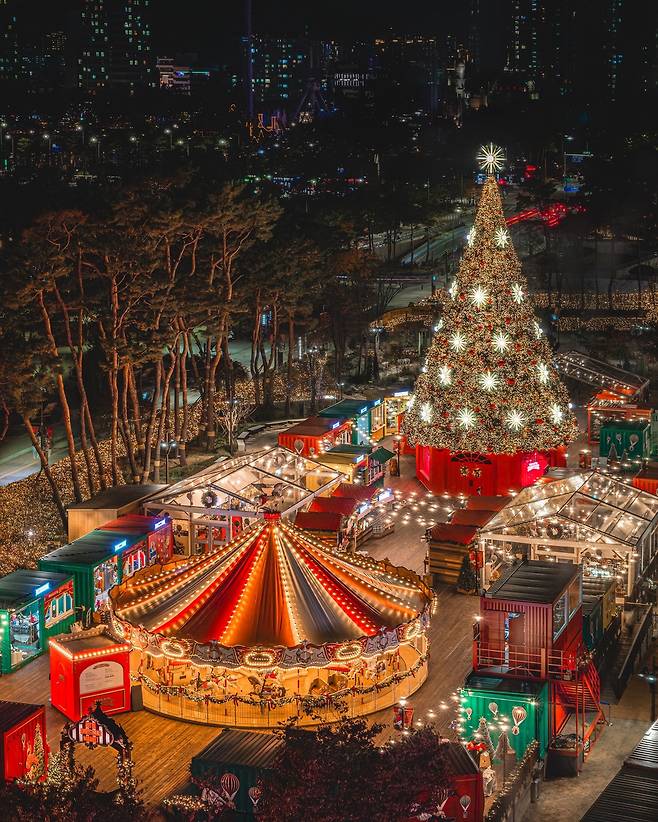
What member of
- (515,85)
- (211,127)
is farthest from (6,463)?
(515,85)

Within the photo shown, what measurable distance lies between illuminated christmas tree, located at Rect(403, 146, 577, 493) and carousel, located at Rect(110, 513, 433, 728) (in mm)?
11851

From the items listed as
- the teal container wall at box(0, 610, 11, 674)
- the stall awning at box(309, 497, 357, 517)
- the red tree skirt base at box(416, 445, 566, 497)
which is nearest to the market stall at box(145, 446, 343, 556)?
the stall awning at box(309, 497, 357, 517)

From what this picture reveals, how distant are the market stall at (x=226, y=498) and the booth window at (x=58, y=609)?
455 centimetres

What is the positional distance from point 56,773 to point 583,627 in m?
10.1

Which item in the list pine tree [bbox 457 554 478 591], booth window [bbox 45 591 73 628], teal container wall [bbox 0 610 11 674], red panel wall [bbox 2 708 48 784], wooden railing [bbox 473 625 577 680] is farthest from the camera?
pine tree [bbox 457 554 478 591]

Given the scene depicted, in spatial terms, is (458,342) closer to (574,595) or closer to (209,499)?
(209,499)

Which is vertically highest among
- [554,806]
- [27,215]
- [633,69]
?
[633,69]

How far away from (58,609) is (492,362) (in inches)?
561

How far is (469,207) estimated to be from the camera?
9350cm

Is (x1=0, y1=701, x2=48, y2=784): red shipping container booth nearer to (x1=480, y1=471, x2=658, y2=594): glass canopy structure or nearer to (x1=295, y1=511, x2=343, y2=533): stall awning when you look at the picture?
(x1=480, y1=471, x2=658, y2=594): glass canopy structure

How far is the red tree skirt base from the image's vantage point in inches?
1502

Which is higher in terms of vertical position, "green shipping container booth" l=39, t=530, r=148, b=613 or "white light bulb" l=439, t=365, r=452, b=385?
"white light bulb" l=439, t=365, r=452, b=385

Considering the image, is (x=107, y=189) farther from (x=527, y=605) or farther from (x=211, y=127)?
(x=211, y=127)

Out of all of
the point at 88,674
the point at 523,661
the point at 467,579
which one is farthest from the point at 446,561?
the point at 88,674
